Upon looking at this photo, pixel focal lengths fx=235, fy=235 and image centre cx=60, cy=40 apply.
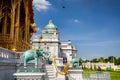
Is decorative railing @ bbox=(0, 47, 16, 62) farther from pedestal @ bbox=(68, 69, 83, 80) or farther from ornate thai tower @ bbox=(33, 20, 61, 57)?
ornate thai tower @ bbox=(33, 20, 61, 57)

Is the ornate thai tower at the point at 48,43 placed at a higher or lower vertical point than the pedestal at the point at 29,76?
higher

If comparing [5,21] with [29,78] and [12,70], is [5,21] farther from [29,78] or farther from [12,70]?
[29,78]

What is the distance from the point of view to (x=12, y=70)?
1644 cm

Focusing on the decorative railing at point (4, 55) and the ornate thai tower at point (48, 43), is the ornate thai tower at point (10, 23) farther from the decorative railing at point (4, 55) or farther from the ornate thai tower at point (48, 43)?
the ornate thai tower at point (48, 43)

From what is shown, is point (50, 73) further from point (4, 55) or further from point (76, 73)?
point (4, 55)

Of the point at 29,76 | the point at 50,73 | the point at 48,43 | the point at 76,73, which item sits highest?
the point at 48,43

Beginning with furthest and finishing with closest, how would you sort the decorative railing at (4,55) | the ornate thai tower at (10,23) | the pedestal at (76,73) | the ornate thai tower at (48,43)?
the ornate thai tower at (48,43), the pedestal at (76,73), the ornate thai tower at (10,23), the decorative railing at (4,55)

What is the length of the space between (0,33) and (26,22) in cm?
529

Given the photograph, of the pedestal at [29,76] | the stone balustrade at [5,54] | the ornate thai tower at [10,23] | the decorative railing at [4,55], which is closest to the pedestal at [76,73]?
the ornate thai tower at [10,23]

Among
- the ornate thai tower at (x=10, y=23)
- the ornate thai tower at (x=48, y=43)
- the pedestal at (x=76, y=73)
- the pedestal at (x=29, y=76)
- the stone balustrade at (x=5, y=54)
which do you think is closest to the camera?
the pedestal at (x=29, y=76)

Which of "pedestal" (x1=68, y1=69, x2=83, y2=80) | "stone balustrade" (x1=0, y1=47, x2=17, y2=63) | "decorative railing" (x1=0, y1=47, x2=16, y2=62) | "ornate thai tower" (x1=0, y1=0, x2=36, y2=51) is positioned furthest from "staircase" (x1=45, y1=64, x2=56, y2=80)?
"pedestal" (x1=68, y1=69, x2=83, y2=80)

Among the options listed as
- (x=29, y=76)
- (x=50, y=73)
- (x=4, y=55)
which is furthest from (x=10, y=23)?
(x=29, y=76)

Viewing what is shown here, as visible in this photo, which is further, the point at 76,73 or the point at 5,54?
the point at 76,73

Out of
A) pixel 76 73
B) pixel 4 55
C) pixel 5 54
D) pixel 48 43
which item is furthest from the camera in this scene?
pixel 48 43
